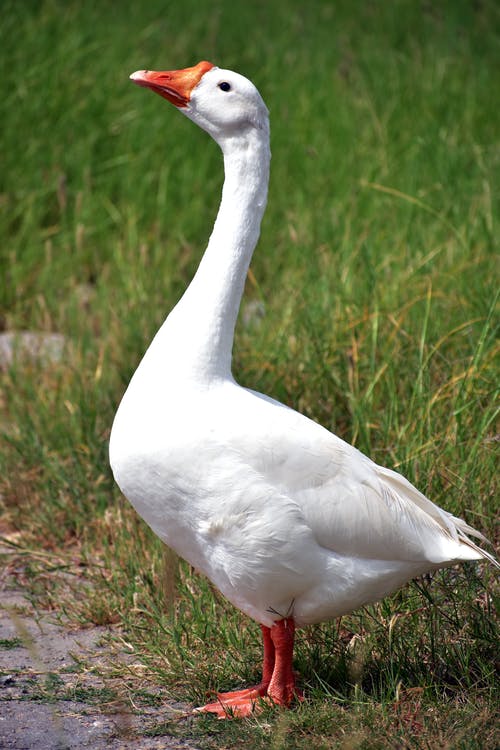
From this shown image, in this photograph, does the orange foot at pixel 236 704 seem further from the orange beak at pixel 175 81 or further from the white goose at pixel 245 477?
the orange beak at pixel 175 81

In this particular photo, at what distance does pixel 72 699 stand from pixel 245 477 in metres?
1.03

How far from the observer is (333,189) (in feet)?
23.4

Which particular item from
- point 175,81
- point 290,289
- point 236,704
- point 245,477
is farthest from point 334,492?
point 290,289

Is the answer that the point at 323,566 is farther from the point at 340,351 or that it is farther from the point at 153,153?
the point at 153,153

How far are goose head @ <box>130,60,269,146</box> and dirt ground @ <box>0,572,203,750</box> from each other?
1.60 m

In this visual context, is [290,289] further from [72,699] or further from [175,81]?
[72,699]

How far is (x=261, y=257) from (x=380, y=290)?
1.72 metres

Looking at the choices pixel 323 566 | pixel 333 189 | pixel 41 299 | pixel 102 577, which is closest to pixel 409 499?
pixel 323 566

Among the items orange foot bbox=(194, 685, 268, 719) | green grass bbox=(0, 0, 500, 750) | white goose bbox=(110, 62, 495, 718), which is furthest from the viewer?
green grass bbox=(0, 0, 500, 750)

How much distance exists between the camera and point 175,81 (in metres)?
3.35

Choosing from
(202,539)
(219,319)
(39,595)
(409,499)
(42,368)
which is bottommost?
(39,595)

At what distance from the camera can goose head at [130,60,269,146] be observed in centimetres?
326

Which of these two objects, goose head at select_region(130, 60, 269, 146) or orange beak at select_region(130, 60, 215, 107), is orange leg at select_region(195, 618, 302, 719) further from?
orange beak at select_region(130, 60, 215, 107)

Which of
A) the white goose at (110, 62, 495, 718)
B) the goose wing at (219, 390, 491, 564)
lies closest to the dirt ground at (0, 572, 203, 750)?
the white goose at (110, 62, 495, 718)
